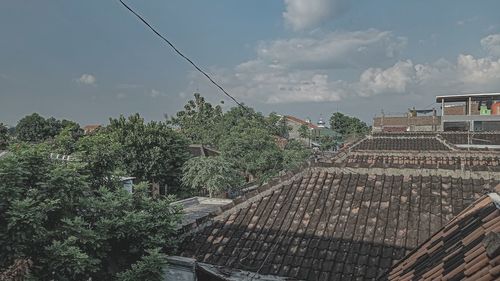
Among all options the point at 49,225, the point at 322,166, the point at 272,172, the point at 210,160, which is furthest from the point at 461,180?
the point at 272,172

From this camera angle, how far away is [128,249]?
20.6 feet

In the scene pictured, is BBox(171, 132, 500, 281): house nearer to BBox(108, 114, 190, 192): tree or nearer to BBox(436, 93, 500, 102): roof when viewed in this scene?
BBox(108, 114, 190, 192): tree

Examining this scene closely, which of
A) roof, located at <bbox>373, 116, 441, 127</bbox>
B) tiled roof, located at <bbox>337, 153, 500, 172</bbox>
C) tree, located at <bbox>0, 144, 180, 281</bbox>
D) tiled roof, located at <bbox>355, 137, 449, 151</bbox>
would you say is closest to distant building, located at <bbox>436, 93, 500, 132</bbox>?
roof, located at <bbox>373, 116, 441, 127</bbox>

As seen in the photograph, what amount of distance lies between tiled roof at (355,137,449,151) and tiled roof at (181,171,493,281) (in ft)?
36.8

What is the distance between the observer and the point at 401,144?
18.0 metres

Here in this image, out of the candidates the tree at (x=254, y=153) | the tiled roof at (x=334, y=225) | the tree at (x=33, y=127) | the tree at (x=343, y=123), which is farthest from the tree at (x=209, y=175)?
the tree at (x=343, y=123)

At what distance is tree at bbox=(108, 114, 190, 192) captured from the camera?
77.7 feet

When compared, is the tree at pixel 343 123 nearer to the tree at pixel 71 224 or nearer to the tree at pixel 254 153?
the tree at pixel 254 153

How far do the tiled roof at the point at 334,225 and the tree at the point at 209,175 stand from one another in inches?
615

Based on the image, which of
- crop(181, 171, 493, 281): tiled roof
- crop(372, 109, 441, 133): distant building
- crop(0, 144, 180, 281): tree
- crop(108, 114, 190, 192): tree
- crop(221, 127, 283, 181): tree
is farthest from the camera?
crop(372, 109, 441, 133): distant building

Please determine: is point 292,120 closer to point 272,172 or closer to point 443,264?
point 272,172

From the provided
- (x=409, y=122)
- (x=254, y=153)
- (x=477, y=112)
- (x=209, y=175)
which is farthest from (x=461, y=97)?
(x=209, y=175)

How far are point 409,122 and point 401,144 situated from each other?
2692 centimetres

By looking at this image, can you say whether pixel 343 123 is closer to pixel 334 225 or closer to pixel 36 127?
pixel 36 127
